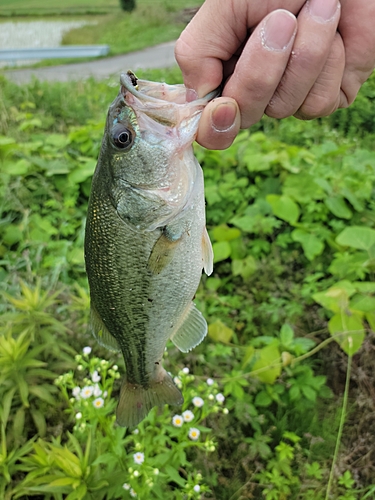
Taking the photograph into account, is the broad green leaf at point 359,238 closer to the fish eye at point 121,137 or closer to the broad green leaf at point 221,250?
the broad green leaf at point 221,250

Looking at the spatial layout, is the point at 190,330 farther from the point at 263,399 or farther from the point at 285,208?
the point at 285,208

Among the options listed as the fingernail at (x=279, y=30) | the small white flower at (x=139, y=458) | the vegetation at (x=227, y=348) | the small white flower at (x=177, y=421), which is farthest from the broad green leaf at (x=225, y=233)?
the fingernail at (x=279, y=30)

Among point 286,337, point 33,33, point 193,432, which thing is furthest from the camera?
point 33,33

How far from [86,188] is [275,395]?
2.78 meters

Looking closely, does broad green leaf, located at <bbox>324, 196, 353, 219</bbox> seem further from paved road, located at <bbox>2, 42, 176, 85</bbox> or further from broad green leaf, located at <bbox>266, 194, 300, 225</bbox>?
paved road, located at <bbox>2, 42, 176, 85</bbox>

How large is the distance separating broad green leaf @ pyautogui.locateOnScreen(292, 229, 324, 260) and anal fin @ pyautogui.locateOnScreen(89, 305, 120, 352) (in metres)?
2.00

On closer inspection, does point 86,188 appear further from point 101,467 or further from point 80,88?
point 80,88

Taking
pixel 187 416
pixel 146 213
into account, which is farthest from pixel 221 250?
pixel 146 213

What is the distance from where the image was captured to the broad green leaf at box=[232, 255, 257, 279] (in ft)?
10.5

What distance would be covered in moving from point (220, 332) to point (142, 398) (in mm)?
1267

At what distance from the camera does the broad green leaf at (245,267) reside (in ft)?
10.5

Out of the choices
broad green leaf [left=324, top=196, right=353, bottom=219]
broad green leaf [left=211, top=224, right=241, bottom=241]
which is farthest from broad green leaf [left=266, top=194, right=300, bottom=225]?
broad green leaf [left=211, top=224, right=241, bottom=241]

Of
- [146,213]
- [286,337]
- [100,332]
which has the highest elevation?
[146,213]

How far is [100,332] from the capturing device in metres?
1.56
